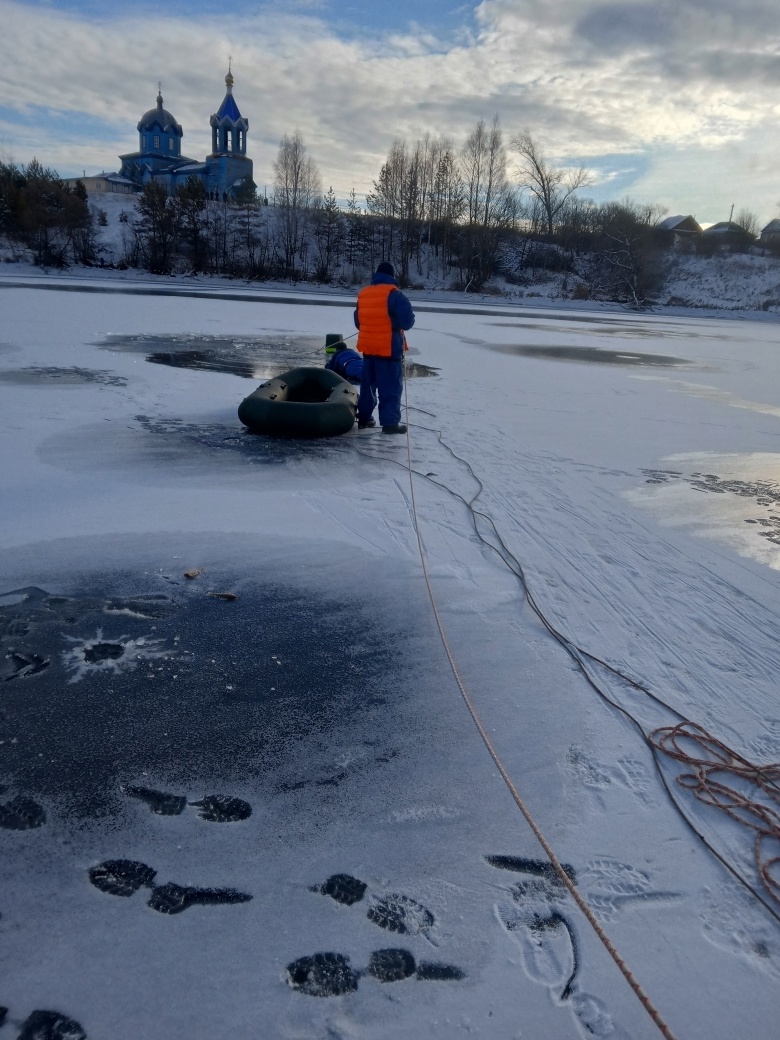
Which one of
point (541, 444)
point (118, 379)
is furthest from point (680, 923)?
point (118, 379)

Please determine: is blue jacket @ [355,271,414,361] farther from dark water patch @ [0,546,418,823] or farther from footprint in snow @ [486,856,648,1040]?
footprint in snow @ [486,856,648,1040]

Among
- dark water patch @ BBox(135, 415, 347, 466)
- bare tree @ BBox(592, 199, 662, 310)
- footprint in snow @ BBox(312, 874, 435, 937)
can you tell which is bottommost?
footprint in snow @ BBox(312, 874, 435, 937)

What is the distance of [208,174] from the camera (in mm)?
56312

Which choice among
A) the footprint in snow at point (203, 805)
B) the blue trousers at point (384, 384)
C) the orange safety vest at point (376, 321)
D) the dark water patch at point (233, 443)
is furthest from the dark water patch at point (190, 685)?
the orange safety vest at point (376, 321)

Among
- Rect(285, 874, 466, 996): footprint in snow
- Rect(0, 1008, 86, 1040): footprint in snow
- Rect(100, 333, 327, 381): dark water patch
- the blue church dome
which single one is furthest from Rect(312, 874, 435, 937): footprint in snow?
the blue church dome

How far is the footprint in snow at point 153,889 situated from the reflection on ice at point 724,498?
343cm

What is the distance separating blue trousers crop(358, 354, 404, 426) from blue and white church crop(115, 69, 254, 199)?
50.9 m

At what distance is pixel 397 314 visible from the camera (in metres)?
6.43

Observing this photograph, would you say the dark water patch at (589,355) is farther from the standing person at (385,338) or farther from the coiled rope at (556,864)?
the coiled rope at (556,864)

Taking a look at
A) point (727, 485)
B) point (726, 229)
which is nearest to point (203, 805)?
point (727, 485)

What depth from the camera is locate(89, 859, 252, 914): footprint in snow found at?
5.83ft

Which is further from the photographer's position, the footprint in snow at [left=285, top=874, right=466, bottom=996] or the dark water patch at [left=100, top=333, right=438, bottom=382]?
the dark water patch at [left=100, top=333, right=438, bottom=382]

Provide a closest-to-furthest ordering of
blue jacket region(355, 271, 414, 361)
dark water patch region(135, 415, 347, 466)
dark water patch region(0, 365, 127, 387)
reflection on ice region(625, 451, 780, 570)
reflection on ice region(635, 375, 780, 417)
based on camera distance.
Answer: reflection on ice region(625, 451, 780, 570) → dark water patch region(135, 415, 347, 466) → blue jacket region(355, 271, 414, 361) → dark water patch region(0, 365, 127, 387) → reflection on ice region(635, 375, 780, 417)

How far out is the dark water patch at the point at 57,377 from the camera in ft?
25.5
